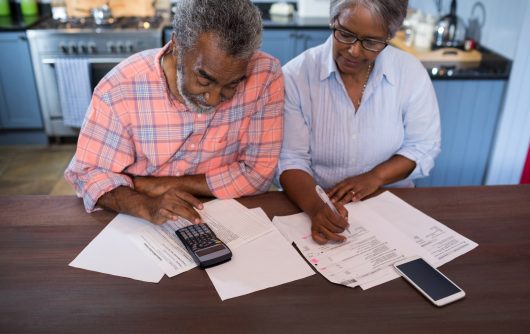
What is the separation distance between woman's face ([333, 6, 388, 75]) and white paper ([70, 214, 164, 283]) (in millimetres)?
737

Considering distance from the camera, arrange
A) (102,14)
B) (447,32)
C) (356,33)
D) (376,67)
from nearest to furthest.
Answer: (356,33) → (376,67) → (447,32) → (102,14)

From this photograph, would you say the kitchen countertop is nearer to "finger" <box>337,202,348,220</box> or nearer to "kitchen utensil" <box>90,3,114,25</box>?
"kitchen utensil" <box>90,3,114,25</box>

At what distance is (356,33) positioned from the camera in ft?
4.22

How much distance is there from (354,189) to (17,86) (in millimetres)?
2811

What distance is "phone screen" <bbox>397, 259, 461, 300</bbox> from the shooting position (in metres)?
0.98

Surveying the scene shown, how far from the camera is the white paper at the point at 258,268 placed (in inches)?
39.0

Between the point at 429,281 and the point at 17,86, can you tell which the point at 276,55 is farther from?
the point at 429,281

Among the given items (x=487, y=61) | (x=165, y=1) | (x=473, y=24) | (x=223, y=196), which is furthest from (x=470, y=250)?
(x=165, y=1)

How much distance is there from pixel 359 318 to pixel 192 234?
43 cm

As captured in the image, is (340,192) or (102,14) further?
(102,14)

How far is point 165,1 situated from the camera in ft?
12.0

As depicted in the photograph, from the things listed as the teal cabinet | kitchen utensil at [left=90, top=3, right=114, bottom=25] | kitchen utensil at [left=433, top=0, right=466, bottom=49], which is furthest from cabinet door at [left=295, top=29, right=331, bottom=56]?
kitchen utensil at [left=90, top=3, right=114, bottom=25]

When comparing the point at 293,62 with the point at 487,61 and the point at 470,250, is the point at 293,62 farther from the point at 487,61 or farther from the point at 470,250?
the point at 487,61

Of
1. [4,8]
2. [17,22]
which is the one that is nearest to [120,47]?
[17,22]
